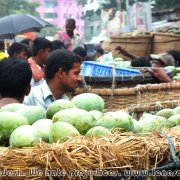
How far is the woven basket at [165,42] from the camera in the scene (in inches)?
342

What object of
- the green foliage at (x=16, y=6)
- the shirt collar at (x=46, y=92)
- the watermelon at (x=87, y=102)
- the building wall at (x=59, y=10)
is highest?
the watermelon at (x=87, y=102)

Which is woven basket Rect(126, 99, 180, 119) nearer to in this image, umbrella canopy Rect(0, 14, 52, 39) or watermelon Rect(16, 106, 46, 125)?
watermelon Rect(16, 106, 46, 125)

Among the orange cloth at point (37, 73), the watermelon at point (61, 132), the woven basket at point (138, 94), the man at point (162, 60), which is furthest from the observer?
the man at point (162, 60)

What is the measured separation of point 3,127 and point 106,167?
60cm

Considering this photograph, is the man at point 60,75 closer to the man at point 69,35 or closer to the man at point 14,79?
the man at point 14,79

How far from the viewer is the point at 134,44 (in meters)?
9.10

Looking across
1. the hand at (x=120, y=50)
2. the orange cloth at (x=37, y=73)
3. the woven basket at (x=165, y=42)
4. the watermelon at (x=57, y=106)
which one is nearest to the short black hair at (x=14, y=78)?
the watermelon at (x=57, y=106)

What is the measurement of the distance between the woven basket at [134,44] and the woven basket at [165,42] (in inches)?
4.7

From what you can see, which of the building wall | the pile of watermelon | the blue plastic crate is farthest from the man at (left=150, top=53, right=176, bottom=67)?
the building wall

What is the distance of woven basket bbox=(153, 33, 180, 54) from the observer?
8.68 m

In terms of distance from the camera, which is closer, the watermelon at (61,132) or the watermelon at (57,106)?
the watermelon at (61,132)

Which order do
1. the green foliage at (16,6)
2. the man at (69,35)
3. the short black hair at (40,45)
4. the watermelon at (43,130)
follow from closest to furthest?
the watermelon at (43,130) < the short black hair at (40,45) < the man at (69,35) < the green foliage at (16,6)

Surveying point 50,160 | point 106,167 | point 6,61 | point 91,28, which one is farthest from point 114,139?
point 91,28

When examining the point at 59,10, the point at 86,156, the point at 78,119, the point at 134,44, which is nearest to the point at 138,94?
the point at 78,119
